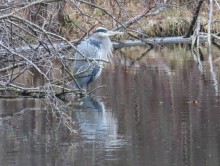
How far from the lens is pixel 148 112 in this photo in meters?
9.34

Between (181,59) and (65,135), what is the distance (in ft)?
31.9

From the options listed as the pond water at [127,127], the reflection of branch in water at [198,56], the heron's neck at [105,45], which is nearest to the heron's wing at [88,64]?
the heron's neck at [105,45]

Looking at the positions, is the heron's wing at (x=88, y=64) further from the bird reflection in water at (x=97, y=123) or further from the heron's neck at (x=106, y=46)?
the bird reflection in water at (x=97, y=123)

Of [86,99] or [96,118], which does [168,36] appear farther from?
[96,118]

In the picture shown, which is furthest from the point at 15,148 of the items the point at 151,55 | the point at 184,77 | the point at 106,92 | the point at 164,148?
the point at 151,55

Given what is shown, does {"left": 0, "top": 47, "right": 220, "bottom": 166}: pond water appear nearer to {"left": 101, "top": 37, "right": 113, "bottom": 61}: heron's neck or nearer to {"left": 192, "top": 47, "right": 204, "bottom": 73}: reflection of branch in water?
{"left": 101, "top": 37, "right": 113, "bottom": 61}: heron's neck

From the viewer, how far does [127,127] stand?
8273 millimetres

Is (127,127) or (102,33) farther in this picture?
(102,33)

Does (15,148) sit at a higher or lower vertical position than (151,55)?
lower

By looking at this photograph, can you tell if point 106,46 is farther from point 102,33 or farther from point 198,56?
point 198,56

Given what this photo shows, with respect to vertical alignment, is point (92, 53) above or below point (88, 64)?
above

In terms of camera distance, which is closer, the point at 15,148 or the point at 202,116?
the point at 15,148

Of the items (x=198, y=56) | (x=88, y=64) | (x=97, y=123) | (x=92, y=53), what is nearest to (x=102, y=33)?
(x=92, y=53)

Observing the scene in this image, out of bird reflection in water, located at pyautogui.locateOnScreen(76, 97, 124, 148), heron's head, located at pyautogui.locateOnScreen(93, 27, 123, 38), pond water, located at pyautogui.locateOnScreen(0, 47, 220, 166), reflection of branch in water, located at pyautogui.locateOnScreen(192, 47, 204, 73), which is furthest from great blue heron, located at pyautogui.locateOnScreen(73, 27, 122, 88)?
reflection of branch in water, located at pyautogui.locateOnScreen(192, 47, 204, 73)
